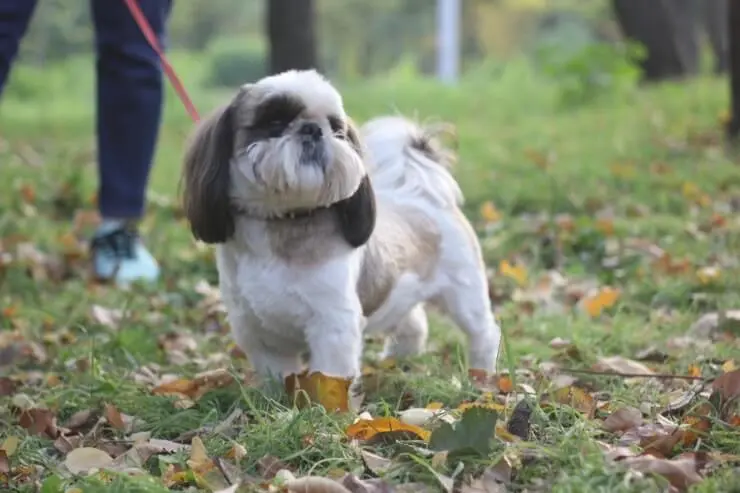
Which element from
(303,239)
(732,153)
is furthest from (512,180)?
(303,239)

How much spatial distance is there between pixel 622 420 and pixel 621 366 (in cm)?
81

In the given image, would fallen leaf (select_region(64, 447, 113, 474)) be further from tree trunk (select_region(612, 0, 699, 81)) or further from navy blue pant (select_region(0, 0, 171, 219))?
tree trunk (select_region(612, 0, 699, 81))

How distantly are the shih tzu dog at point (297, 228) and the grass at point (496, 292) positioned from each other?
0.22 meters

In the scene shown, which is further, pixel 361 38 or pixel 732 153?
pixel 361 38

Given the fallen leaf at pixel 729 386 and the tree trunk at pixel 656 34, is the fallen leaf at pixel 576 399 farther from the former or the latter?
the tree trunk at pixel 656 34

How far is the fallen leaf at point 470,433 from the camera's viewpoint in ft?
8.31

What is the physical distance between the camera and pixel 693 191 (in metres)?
6.89

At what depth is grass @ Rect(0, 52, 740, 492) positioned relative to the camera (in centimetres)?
271

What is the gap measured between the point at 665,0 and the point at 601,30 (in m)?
15.6

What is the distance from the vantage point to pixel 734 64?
8750 millimetres

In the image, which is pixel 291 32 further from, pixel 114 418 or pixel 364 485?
pixel 364 485

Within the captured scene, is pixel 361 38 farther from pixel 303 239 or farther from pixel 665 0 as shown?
pixel 303 239

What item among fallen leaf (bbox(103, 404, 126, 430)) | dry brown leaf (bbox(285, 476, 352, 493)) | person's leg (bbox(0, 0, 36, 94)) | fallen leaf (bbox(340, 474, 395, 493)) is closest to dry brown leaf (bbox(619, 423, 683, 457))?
fallen leaf (bbox(340, 474, 395, 493))

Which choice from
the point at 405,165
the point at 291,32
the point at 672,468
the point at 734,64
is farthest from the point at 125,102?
the point at 291,32
